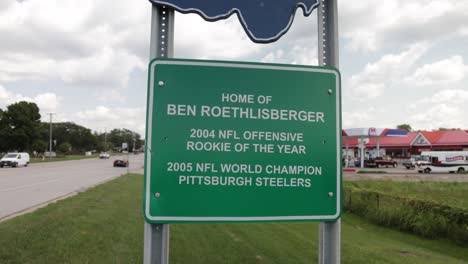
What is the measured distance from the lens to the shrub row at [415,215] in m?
8.38

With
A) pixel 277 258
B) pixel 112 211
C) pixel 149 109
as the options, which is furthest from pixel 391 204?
pixel 149 109

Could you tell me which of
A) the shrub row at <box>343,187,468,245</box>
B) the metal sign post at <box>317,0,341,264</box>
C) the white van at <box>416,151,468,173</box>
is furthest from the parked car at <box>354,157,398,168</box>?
the metal sign post at <box>317,0,341,264</box>

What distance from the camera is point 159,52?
2084 millimetres

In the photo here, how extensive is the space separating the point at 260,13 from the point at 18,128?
6415 cm

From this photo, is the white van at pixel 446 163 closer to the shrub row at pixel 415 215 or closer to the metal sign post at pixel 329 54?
the shrub row at pixel 415 215

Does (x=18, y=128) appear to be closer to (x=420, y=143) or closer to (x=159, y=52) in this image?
(x=420, y=143)

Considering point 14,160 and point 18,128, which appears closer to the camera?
point 14,160

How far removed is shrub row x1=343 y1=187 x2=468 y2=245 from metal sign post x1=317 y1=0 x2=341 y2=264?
750 centimetres

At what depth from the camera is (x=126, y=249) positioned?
565 cm

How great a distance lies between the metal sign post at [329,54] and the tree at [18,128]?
63.1m

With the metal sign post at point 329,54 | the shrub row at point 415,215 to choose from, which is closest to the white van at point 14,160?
the shrub row at point 415,215

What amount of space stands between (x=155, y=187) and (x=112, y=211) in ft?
26.8

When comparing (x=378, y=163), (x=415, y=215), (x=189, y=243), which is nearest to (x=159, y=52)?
(x=189, y=243)

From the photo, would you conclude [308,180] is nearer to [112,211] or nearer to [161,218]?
[161,218]
